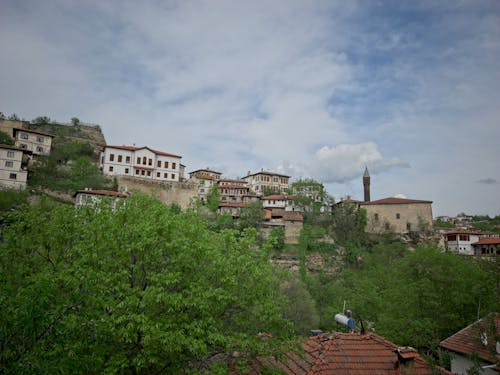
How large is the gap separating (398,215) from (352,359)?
1993 inches

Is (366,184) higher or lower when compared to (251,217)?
higher

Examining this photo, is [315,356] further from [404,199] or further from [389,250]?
[404,199]

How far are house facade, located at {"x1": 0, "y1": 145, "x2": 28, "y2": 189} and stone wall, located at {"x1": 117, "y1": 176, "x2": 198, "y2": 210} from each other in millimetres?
12817

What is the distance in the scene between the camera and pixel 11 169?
42125 millimetres

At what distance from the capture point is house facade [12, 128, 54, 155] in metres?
50.5

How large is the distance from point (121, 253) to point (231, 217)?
41.7 meters

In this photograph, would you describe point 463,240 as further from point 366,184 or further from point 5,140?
point 5,140

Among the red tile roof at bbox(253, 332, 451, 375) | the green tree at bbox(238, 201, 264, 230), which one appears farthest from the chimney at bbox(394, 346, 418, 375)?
the green tree at bbox(238, 201, 264, 230)

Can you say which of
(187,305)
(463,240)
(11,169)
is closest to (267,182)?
(463,240)

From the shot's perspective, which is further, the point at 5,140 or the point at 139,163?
the point at 139,163

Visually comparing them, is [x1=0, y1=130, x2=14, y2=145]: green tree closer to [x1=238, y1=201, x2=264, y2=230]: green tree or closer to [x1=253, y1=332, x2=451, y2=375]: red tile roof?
[x1=238, y1=201, x2=264, y2=230]: green tree

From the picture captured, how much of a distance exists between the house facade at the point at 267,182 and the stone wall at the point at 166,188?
2174cm

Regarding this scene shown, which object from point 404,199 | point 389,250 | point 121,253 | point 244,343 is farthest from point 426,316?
point 404,199

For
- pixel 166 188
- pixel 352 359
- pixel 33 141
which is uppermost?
pixel 33 141
